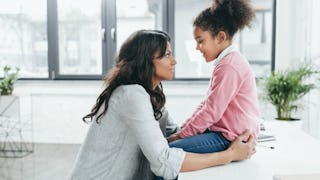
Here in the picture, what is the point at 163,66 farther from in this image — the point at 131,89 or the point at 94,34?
the point at 94,34

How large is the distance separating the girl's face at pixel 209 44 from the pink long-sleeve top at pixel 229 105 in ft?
0.39

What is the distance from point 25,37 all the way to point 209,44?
10.9 feet

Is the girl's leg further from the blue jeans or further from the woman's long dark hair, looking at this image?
the woman's long dark hair

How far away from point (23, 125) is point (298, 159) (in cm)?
345

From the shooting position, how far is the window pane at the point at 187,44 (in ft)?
13.2

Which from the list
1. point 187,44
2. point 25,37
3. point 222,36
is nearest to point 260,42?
point 187,44

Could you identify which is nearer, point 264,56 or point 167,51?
point 167,51

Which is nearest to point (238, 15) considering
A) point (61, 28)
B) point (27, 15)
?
point (61, 28)

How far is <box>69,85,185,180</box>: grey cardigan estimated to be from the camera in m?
1.13

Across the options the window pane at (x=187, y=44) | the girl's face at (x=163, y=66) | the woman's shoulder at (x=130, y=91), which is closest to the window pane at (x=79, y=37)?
the window pane at (x=187, y=44)

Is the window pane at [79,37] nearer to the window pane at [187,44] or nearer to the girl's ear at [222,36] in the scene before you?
the window pane at [187,44]

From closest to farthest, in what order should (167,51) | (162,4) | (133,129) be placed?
(133,129)
(167,51)
(162,4)

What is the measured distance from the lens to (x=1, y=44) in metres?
4.38

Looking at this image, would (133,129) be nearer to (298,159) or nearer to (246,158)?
(246,158)
